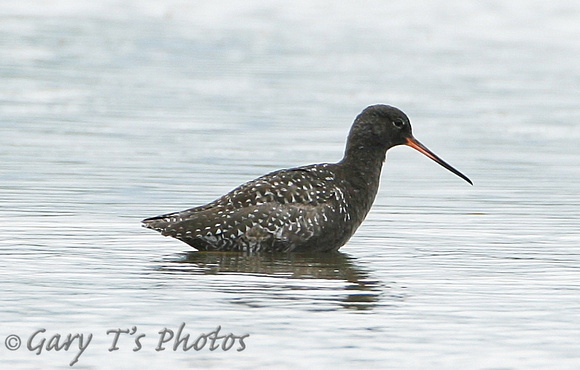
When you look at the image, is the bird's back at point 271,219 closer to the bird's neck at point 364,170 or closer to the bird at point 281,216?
the bird at point 281,216

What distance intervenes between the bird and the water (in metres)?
0.15

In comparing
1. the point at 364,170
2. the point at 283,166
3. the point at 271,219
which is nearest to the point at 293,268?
the point at 271,219

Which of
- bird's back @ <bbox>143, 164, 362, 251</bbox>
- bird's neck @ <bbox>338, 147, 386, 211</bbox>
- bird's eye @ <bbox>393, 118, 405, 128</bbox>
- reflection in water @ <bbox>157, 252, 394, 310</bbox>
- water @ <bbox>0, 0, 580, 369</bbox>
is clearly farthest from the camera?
bird's eye @ <bbox>393, 118, 405, 128</bbox>

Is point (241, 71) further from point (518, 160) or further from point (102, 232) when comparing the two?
point (102, 232)

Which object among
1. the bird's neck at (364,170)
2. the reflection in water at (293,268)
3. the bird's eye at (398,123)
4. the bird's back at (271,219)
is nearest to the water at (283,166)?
the reflection in water at (293,268)

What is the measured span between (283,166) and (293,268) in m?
4.90

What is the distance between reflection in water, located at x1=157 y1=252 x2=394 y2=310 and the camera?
28.2 ft

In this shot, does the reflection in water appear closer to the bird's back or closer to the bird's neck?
the bird's back

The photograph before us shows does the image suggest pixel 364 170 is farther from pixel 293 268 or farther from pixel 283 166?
pixel 283 166

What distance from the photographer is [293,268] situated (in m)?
9.44

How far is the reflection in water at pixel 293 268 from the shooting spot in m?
8.61

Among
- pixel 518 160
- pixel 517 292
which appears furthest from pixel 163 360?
pixel 518 160

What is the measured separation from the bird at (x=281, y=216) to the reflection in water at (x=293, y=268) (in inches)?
3.8

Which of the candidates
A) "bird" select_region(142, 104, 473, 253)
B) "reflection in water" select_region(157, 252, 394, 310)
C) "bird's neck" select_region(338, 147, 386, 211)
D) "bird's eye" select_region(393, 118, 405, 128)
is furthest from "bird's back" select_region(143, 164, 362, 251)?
"bird's eye" select_region(393, 118, 405, 128)
